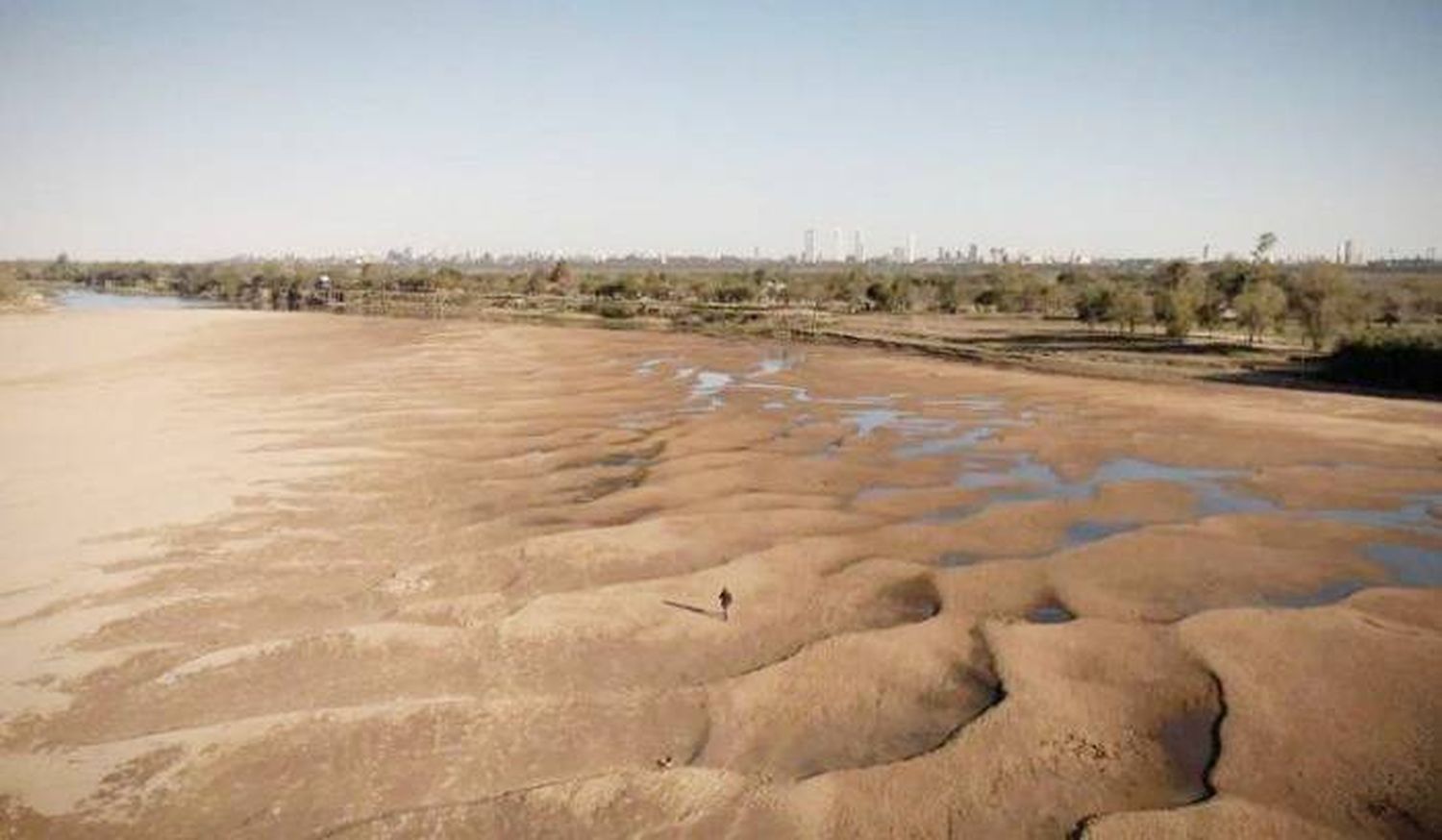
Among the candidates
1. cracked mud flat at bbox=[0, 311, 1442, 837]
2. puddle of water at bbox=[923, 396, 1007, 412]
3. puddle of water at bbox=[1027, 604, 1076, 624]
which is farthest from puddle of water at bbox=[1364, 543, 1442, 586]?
puddle of water at bbox=[923, 396, 1007, 412]

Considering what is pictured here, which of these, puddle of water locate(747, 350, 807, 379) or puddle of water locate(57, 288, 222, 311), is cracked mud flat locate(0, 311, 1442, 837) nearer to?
puddle of water locate(747, 350, 807, 379)

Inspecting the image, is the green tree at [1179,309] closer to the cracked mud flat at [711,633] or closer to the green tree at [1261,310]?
the green tree at [1261,310]

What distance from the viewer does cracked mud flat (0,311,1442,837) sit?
7.66 metres

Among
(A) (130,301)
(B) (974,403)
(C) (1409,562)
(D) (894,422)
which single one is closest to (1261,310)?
(B) (974,403)

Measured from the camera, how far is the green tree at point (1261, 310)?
44688mm

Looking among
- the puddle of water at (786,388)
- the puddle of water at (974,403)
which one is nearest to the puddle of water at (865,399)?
the puddle of water at (786,388)

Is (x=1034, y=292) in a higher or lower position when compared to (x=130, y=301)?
higher

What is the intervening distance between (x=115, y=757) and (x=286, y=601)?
3.60 meters

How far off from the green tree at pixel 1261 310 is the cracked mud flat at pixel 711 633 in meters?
24.0

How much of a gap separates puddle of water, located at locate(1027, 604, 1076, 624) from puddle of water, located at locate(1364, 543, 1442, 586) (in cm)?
541

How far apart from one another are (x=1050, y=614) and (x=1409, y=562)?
269 inches

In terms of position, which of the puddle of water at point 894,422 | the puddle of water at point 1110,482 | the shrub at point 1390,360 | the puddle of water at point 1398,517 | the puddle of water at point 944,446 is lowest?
the puddle of water at point 1398,517

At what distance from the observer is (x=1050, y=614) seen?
1173 centimetres

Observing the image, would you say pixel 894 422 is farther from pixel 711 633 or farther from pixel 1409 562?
pixel 711 633
